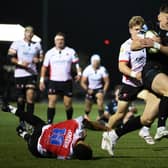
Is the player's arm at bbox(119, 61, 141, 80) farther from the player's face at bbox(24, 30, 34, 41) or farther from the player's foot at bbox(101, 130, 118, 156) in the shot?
the player's face at bbox(24, 30, 34, 41)

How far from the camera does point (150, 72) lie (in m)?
10.3

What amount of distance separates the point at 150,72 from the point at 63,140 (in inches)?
62.5

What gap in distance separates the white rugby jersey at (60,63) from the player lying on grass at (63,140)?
682 cm

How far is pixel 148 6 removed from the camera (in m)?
37.8

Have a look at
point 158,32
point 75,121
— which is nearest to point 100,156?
point 75,121

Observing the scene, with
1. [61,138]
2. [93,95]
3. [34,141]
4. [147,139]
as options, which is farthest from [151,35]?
[93,95]

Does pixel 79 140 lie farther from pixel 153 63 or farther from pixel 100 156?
pixel 153 63

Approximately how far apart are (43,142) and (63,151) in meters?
0.28

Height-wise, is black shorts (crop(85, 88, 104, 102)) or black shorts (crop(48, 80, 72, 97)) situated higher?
black shorts (crop(48, 80, 72, 97))

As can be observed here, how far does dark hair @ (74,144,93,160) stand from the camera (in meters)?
9.48

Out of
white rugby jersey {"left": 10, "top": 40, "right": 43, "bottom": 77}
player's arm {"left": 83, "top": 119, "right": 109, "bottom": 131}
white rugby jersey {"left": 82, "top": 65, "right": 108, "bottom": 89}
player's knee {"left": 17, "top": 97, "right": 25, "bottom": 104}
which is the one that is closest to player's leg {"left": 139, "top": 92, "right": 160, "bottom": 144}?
player's arm {"left": 83, "top": 119, "right": 109, "bottom": 131}

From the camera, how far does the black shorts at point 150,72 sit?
10.2m

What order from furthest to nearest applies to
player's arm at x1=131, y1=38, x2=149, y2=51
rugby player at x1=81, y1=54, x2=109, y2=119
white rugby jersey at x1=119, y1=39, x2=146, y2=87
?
rugby player at x1=81, y1=54, x2=109, y2=119 < white rugby jersey at x1=119, y1=39, x2=146, y2=87 < player's arm at x1=131, y1=38, x2=149, y2=51

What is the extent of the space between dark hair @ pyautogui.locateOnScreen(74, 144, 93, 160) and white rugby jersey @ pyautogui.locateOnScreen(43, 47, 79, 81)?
23.5 feet
